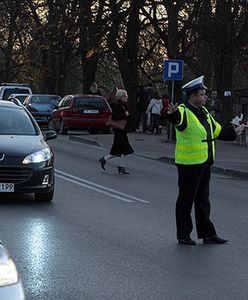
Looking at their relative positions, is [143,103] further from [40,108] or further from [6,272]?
[6,272]

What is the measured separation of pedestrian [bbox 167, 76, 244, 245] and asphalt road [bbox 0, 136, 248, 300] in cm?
29

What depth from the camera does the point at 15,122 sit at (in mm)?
12945

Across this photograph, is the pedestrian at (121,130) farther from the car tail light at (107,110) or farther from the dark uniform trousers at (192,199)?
the car tail light at (107,110)

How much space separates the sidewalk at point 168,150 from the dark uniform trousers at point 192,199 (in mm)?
9344

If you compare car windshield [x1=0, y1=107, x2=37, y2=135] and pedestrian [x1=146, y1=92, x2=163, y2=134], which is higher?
car windshield [x1=0, y1=107, x2=37, y2=135]

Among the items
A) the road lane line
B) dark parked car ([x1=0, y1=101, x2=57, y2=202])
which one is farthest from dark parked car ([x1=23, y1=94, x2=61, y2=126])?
dark parked car ([x1=0, y1=101, x2=57, y2=202])

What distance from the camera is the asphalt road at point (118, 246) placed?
6922 millimetres

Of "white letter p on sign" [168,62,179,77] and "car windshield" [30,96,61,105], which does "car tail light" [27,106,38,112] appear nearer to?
"car windshield" [30,96,61,105]

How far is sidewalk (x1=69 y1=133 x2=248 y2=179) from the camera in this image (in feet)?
64.4

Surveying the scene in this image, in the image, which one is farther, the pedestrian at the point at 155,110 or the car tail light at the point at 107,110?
the car tail light at the point at 107,110

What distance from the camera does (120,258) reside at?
8.18 m

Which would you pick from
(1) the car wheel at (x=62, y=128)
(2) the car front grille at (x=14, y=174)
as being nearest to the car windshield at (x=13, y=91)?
(1) the car wheel at (x=62, y=128)

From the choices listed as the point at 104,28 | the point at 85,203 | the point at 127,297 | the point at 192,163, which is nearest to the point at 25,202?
the point at 85,203

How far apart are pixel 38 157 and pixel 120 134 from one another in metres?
5.58
